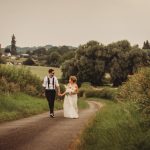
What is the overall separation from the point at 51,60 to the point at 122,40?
63156mm

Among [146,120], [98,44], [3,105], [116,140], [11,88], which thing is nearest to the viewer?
[116,140]

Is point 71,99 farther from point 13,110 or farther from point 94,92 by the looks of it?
point 94,92

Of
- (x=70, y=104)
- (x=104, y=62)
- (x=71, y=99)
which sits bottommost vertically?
(x=70, y=104)

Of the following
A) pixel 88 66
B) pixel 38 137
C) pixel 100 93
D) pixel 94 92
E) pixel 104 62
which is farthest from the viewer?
pixel 88 66

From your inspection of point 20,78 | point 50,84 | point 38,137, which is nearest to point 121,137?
point 38,137

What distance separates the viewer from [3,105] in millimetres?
22594

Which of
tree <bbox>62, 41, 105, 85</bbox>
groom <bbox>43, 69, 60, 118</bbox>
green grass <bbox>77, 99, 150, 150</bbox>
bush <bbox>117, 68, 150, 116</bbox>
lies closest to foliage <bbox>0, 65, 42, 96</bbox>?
groom <bbox>43, 69, 60, 118</bbox>

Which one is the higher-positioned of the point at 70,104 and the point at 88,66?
the point at 88,66

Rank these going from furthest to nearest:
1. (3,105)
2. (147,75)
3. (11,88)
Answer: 1. (11,88)
2. (3,105)
3. (147,75)

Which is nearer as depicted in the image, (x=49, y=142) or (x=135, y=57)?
(x=49, y=142)

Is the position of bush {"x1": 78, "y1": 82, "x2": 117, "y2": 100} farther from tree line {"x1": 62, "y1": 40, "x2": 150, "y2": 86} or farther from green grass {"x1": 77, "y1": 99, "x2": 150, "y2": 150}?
green grass {"x1": 77, "y1": 99, "x2": 150, "y2": 150}

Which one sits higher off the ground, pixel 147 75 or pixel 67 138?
pixel 147 75

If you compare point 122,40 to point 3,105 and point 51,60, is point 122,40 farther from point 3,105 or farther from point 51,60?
point 3,105

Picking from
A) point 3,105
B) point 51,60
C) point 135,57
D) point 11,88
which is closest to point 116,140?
point 3,105
